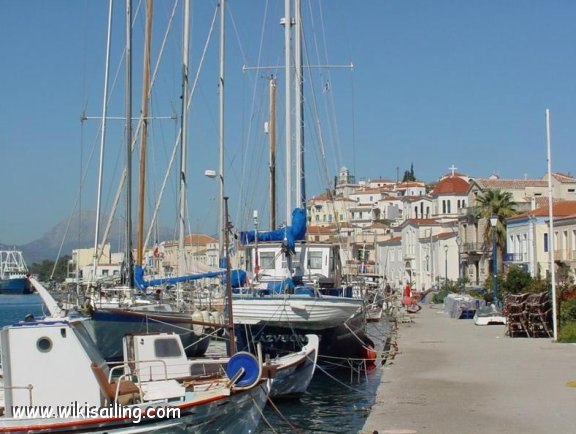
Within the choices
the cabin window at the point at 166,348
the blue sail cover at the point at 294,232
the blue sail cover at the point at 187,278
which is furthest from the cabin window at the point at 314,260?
the cabin window at the point at 166,348

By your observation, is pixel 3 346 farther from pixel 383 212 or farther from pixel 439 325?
pixel 383 212

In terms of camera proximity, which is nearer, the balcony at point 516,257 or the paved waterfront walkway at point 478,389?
the paved waterfront walkway at point 478,389

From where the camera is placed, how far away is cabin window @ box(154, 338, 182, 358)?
18516 millimetres

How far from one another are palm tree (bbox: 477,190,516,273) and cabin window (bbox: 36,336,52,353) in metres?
64.4

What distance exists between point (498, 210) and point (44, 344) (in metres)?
67.0

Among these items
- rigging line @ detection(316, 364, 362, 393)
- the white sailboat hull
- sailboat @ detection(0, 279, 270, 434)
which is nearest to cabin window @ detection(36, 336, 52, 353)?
sailboat @ detection(0, 279, 270, 434)

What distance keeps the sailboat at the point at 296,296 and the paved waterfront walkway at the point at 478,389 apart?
213 cm

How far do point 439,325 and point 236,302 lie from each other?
66.2 ft

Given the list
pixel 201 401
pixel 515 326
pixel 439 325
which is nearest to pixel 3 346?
pixel 201 401

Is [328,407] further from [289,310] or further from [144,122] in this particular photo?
[144,122]

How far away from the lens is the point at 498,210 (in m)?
78.8

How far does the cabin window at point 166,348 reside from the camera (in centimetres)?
1852

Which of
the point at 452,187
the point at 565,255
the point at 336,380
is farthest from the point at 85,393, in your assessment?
the point at 452,187

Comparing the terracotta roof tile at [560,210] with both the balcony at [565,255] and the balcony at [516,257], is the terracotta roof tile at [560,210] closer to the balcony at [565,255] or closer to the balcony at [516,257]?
the balcony at [565,255]
